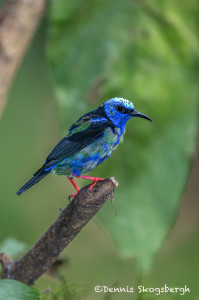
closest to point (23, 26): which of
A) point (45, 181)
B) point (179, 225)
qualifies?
point (45, 181)

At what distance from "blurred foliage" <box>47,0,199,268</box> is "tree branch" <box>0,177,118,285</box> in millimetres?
496

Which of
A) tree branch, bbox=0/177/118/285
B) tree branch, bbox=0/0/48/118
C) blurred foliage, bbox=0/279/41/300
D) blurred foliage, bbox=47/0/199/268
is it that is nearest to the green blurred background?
blurred foliage, bbox=47/0/199/268

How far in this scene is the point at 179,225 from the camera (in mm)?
3758

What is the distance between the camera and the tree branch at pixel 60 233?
1390mm

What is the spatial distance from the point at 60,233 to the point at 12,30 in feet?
3.18

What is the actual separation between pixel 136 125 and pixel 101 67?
0.88 feet

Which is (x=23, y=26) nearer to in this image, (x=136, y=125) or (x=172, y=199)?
(x=136, y=125)

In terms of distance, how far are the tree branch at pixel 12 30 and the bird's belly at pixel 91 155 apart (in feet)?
2.58

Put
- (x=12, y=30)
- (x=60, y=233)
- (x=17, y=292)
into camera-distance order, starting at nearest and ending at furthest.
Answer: (x=17, y=292) < (x=60, y=233) < (x=12, y=30)

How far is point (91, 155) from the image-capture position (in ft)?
4.58

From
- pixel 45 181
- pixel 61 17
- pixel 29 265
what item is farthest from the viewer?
pixel 45 181

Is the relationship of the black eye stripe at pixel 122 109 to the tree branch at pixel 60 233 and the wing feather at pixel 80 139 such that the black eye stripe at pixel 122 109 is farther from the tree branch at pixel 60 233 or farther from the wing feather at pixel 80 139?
the tree branch at pixel 60 233

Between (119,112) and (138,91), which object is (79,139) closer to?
(119,112)

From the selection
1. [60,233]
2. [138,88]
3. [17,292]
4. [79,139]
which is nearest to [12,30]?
[138,88]
